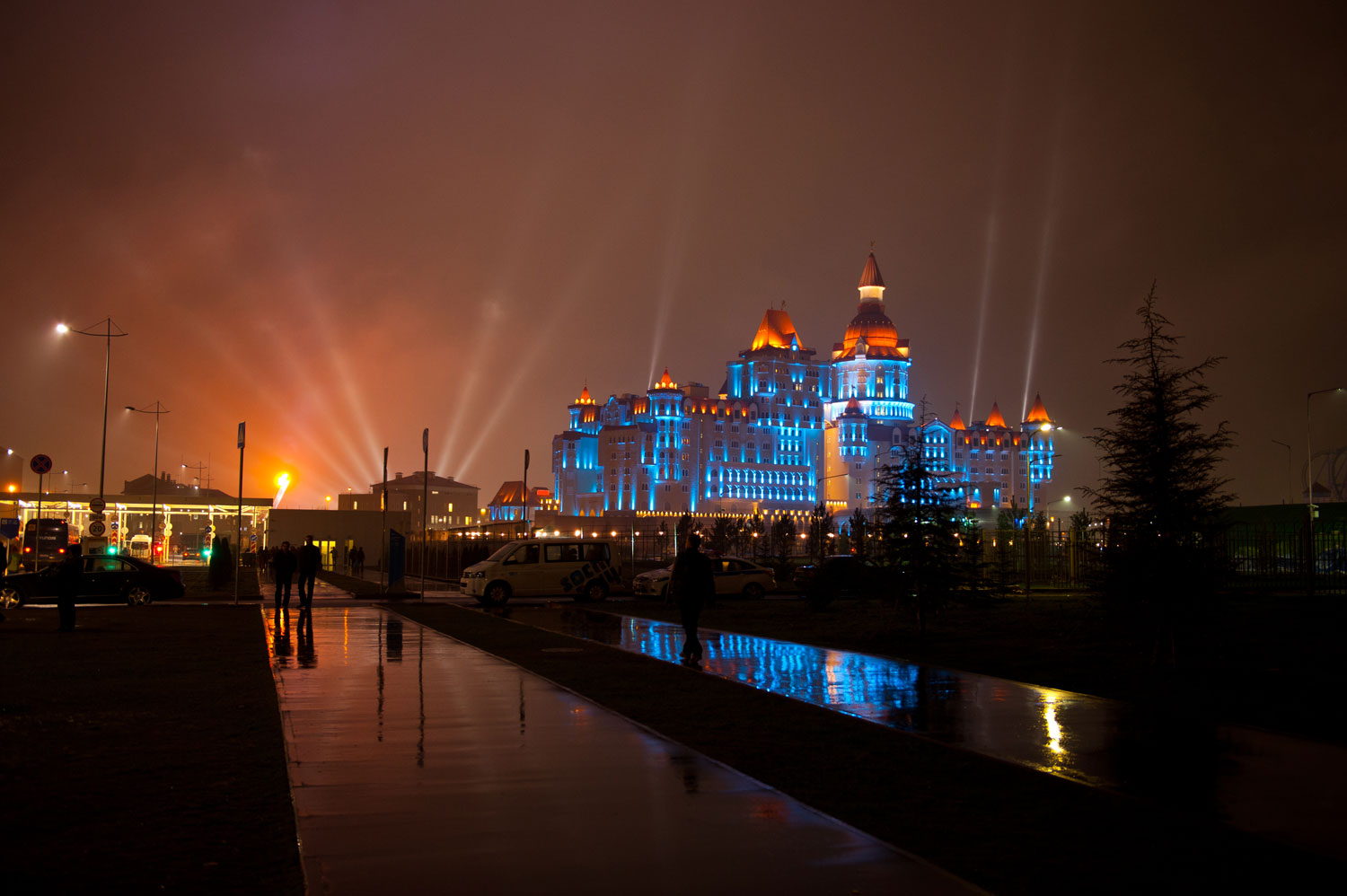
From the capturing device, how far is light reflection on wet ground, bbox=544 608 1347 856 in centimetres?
732

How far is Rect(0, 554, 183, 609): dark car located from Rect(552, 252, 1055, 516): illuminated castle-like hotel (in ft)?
437

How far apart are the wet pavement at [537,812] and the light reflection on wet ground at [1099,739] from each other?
2.56 metres

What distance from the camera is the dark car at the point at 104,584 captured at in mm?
27625

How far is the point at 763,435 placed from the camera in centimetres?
16962

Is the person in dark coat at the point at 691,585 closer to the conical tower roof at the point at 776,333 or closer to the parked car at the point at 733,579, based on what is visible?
the parked car at the point at 733,579

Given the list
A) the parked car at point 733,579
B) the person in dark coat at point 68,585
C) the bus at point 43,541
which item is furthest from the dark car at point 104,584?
the parked car at point 733,579

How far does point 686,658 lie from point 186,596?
22493 mm

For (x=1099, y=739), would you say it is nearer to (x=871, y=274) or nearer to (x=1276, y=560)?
(x=1276, y=560)

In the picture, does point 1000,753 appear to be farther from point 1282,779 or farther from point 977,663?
point 977,663

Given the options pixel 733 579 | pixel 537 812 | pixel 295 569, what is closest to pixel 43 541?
pixel 295 569

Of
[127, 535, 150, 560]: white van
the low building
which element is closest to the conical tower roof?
the low building

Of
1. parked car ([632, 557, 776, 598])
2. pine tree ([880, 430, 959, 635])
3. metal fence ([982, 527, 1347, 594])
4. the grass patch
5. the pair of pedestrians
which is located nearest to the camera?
pine tree ([880, 430, 959, 635])

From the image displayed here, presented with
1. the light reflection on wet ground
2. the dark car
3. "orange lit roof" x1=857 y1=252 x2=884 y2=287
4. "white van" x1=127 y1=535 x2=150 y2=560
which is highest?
"orange lit roof" x1=857 y1=252 x2=884 y2=287

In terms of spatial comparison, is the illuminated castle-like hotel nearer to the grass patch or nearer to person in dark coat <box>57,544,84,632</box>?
the grass patch
